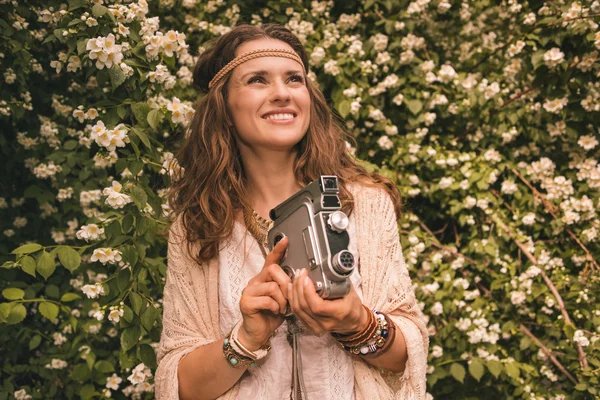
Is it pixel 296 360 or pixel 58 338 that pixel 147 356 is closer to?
pixel 296 360

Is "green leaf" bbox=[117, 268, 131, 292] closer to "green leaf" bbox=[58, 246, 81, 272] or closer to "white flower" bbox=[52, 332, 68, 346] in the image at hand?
Answer: "green leaf" bbox=[58, 246, 81, 272]

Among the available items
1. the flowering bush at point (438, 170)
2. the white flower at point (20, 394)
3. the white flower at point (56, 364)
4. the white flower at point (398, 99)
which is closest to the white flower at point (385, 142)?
the flowering bush at point (438, 170)

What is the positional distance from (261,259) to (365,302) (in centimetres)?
30

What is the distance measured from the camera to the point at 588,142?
2627 mm

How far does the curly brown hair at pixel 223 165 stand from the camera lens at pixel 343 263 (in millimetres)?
454

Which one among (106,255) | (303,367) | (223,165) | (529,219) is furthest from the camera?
(529,219)

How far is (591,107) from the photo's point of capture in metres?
2.57

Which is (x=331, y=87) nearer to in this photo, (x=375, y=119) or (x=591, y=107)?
(x=375, y=119)

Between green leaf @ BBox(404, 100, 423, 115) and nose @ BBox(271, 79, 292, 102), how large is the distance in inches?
54.6

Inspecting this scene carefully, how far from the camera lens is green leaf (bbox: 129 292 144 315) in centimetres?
186

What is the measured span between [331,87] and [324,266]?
1.89 m

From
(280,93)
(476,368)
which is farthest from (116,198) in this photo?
(476,368)

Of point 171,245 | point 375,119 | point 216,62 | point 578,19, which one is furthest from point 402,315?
point 578,19

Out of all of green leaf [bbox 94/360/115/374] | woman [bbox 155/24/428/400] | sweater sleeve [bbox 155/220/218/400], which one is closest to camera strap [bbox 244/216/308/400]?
woman [bbox 155/24/428/400]
